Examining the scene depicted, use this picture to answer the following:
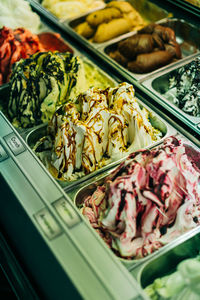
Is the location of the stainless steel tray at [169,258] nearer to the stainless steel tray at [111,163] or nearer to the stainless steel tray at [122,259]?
the stainless steel tray at [122,259]

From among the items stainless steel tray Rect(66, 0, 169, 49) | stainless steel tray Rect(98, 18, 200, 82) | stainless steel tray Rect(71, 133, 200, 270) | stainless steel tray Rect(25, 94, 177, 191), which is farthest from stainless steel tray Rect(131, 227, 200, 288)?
stainless steel tray Rect(66, 0, 169, 49)

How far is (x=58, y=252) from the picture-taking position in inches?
44.0

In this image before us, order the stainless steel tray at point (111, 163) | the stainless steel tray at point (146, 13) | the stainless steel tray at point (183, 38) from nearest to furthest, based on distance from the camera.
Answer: the stainless steel tray at point (111, 163) → the stainless steel tray at point (183, 38) → the stainless steel tray at point (146, 13)

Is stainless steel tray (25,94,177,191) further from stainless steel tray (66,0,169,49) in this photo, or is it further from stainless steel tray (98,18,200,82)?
stainless steel tray (66,0,169,49)

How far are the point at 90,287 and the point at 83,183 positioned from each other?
0.75m

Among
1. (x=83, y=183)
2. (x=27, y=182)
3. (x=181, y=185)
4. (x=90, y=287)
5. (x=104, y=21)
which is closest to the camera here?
(x=90, y=287)

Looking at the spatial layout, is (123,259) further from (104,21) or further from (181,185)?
(104,21)

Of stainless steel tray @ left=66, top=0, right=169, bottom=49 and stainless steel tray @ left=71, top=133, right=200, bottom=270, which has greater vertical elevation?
stainless steel tray @ left=66, top=0, right=169, bottom=49

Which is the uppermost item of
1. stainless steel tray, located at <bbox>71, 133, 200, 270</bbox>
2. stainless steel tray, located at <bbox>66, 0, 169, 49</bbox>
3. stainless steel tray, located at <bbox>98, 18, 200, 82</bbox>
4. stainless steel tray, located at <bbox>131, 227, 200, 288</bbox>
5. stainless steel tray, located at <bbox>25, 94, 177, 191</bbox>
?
stainless steel tray, located at <bbox>66, 0, 169, 49</bbox>

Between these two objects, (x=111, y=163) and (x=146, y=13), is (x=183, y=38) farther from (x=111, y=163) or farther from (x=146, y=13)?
(x=111, y=163)

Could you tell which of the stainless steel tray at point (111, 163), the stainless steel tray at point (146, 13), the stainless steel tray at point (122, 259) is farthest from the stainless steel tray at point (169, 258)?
the stainless steel tray at point (146, 13)

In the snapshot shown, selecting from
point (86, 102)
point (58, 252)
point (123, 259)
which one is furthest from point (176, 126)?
point (58, 252)

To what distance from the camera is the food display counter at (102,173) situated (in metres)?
1.18

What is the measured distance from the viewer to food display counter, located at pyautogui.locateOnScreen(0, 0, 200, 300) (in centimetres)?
118
